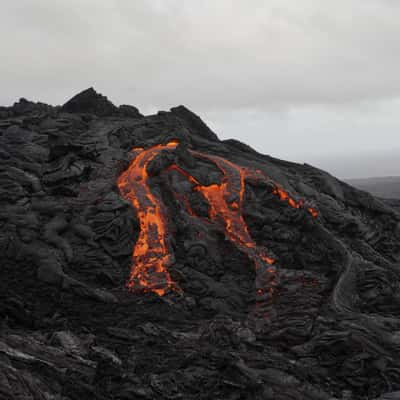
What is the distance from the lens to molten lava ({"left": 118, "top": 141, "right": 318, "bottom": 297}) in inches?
538

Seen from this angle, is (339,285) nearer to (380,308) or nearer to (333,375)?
(380,308)

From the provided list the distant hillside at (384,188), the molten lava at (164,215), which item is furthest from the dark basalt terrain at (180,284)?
the distant hillside at (384,188)

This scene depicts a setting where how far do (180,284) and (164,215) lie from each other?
343 cm

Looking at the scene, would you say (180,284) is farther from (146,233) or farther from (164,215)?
(164,215)

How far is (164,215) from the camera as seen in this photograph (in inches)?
628

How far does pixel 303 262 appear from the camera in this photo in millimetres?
15508

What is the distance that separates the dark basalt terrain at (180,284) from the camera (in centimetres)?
845

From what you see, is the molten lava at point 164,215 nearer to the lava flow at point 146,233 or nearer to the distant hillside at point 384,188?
the lava flow at point 146,233

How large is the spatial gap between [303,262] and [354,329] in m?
5.11

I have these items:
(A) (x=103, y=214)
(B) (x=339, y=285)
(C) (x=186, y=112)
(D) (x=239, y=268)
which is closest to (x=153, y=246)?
(A) (x=103, y=214)

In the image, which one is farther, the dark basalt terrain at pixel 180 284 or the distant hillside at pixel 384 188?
the distant hillside at pixel 384 188

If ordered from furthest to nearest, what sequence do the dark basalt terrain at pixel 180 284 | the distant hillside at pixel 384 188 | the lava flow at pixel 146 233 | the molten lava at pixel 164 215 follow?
the distant hillside at pixel 384 188, the molten lava at pixel 164 215, the lava flow at pixel 146 233, the dark basalt terrain at pixel 180 284

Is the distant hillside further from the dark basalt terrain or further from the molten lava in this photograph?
the molten lava

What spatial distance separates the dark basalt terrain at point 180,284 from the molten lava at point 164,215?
278mm
